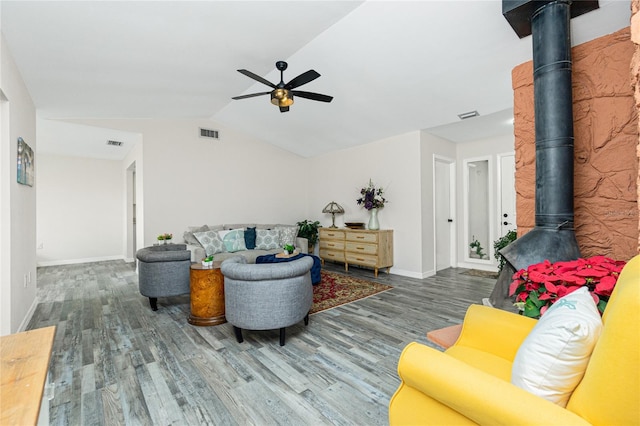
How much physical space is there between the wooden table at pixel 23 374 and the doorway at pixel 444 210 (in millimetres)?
5219

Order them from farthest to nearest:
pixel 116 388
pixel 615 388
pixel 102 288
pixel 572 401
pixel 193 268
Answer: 1. pixel 102 288
2. pixel 193 268
3. pixel 116 388
4. pixel 572 401
5. pixel 615 388

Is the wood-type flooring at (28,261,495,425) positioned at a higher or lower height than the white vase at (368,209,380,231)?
lower

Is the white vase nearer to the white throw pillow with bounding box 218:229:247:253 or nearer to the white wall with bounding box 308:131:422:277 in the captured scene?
the white wall with bounding box 308:131:422:277

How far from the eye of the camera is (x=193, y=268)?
3.10 metres

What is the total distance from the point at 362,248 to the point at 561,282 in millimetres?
3916

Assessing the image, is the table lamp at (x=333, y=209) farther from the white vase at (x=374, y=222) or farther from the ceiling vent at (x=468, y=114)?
the ceiling vent at (x=468, y=114)

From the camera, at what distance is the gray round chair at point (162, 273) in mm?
3443

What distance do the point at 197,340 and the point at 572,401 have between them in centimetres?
269

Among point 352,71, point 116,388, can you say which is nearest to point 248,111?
point 352,71

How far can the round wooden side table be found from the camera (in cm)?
304

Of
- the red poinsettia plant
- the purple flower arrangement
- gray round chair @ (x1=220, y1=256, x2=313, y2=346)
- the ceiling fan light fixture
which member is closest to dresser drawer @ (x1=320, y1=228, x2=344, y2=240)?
the purple flower arrangement

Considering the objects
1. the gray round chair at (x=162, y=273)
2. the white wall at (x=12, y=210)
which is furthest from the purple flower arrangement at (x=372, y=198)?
the white wall at (x=12, y=210)

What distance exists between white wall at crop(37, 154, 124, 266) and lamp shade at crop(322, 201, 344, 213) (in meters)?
5.18

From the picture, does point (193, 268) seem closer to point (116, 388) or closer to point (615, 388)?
point (116, 388)
